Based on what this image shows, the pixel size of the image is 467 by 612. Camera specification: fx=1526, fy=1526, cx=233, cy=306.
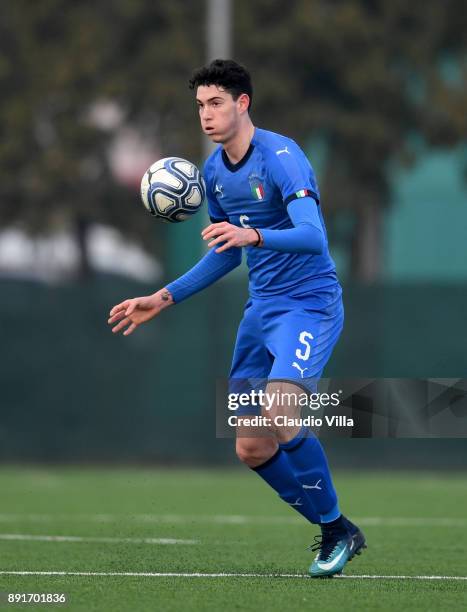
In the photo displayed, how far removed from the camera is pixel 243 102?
816 centimetres

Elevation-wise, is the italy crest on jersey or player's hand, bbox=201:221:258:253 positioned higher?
the italy crest on jersey

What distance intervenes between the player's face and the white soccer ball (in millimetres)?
318

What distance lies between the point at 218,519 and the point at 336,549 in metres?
3.73

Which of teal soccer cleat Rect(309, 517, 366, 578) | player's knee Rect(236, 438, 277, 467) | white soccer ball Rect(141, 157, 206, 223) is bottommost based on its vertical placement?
teal soccer cleat Rect(309, 517, 366, 578)

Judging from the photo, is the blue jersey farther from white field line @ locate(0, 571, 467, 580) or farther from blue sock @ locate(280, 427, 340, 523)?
white field line @ locate(0, 571, 467, 580)

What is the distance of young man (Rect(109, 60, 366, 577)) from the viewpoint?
7.90 meters

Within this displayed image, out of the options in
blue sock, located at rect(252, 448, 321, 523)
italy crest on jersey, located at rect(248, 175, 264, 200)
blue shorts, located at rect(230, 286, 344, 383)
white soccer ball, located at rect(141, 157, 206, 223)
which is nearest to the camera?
blue shorts, located at rect(230, 286, 344, 383)

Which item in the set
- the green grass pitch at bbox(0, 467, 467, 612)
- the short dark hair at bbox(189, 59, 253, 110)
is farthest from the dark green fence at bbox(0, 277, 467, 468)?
the short dark hair at bbox(189, 59, 253, 110)

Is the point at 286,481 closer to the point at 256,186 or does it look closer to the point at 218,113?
the point at 256,186

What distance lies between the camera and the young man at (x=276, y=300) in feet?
25.9

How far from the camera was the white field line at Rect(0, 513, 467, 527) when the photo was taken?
11.4 metres

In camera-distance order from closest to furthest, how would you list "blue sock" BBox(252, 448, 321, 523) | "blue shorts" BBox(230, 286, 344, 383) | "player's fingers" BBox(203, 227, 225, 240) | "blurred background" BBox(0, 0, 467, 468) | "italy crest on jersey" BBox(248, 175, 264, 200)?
"player's fingers" BBox(203, 227, 225, 240)
"blue shorts" BBox(230, 286, 344, 383)
"italy crest on jersey" BBox(248, 175, 264, 200)
"blue sock" BBox(252, 448, 321, 523)
"blurred background" BBox(0, 0, 467, 468)

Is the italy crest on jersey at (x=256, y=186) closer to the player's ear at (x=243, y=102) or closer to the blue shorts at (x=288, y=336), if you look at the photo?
the player's ear at (x=243, y=102)

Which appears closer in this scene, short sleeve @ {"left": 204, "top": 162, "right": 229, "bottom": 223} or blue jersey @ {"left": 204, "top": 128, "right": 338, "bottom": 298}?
blue jersey @ {"left": 204, "top": 128, "right": 338, "bottom": 298}
